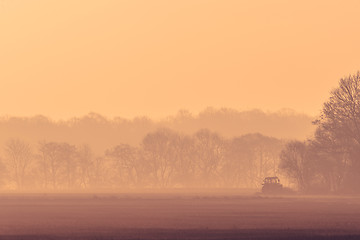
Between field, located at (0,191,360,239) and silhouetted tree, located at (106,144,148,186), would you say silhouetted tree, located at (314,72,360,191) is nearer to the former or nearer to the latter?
field, located at (0,191,360,239)

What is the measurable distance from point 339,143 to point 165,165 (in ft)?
274

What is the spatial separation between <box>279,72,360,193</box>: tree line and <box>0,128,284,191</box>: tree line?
221ft

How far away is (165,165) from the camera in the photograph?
619 ft

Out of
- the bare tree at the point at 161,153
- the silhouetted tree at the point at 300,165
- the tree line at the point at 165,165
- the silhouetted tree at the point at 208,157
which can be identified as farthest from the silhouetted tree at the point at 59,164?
the silhouetted tree at the point at 300,165

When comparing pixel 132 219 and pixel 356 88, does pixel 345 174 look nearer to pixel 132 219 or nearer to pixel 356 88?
pixel 356 88

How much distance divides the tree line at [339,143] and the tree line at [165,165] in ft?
221

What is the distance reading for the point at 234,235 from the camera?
43031 millimetres

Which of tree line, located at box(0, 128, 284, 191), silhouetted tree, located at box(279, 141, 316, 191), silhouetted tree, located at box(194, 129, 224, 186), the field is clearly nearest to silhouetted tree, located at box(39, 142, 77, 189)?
tree line, located at box(0, 128, 284, 191)

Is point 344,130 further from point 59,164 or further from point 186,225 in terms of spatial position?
point 59,164

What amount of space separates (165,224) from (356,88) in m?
64.2

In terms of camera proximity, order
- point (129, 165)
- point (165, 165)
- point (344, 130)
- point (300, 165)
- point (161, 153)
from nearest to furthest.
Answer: point (344, 130), point (300, 165), point (129, 165), point (161, 153), point (165, 165)

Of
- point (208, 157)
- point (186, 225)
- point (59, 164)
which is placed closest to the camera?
point (186, 225)

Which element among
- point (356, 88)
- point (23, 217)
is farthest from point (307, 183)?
point (23, 217)

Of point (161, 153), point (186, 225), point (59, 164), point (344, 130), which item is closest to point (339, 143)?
point (344, 130)
